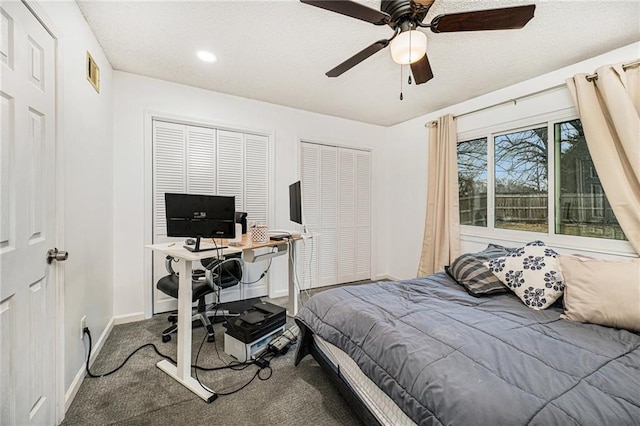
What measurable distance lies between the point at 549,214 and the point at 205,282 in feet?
11.1

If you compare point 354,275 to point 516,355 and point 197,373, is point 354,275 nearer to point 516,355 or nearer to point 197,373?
point 197,373

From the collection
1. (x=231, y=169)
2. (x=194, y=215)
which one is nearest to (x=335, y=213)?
(x=231, y=169)

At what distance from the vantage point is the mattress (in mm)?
1208

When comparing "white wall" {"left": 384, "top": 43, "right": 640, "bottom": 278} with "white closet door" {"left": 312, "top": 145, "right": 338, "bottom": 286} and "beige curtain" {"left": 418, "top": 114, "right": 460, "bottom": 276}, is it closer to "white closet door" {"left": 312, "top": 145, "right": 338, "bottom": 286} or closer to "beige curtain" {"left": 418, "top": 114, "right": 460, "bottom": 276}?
"beige curtain" {"left": 418, "top": 114, "right": 460, "bottom": 276}

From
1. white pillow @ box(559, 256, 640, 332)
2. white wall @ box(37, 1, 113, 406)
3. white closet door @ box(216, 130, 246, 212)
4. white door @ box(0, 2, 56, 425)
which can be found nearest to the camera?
white door @ box(0, 2, 56, 425)

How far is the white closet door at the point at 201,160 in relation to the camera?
304 cm

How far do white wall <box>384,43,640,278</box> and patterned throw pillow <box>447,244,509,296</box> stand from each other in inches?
33.3

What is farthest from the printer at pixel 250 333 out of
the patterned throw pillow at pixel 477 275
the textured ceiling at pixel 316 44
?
the textured ceiling at pixel 316 44

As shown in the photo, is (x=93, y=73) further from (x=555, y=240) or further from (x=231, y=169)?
(x=555, y=240)

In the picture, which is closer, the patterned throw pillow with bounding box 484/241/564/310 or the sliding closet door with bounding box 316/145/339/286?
the patterned throw pillow with bounding box 484/241/564/310

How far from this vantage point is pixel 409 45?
4.96ft

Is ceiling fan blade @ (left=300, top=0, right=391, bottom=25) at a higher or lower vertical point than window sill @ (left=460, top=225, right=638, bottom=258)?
higher

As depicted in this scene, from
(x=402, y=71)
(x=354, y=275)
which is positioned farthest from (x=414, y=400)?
(x=354, y=275)

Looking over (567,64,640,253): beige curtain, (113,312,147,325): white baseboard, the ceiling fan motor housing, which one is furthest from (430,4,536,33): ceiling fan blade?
(113,312,147,325): white baseboard
